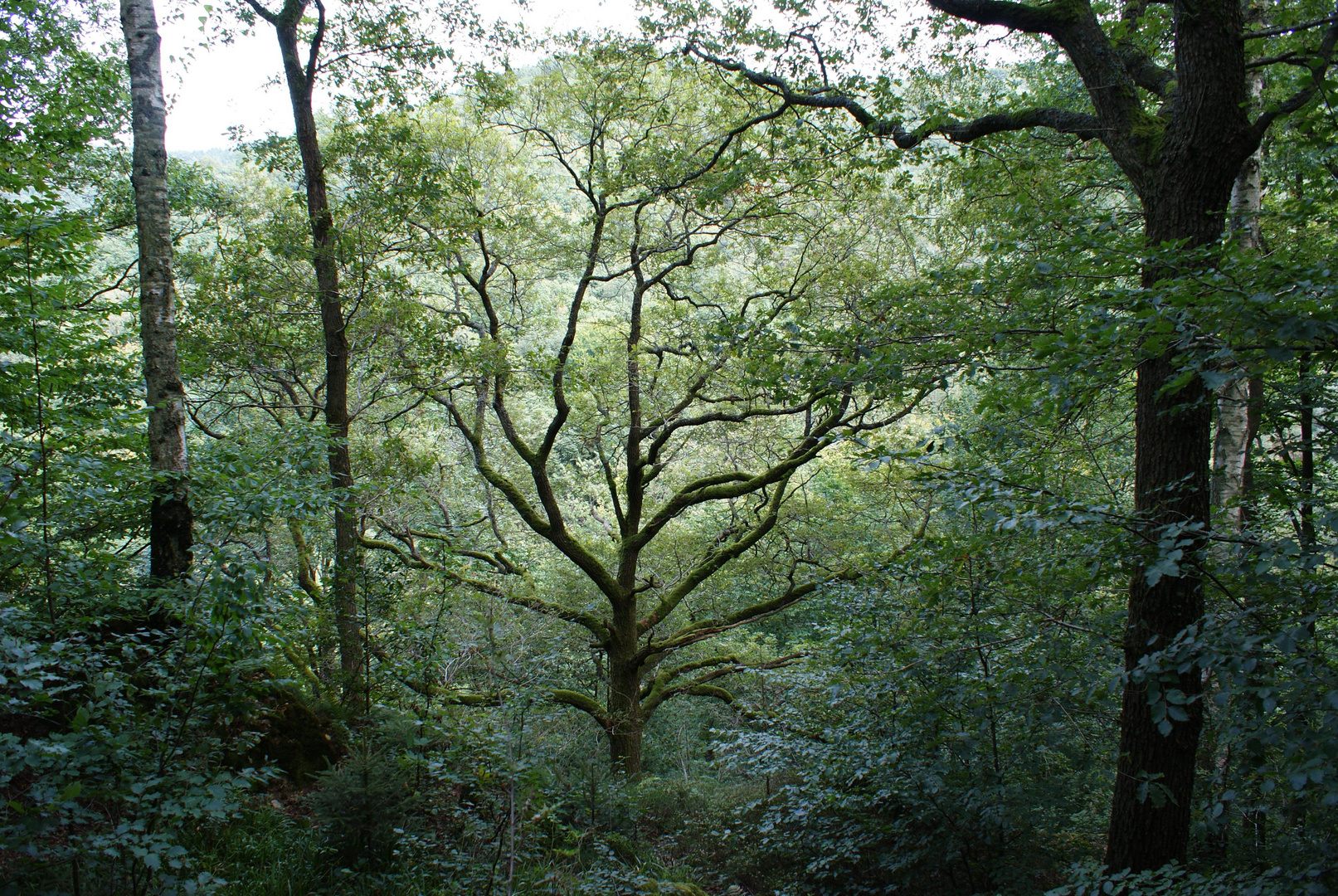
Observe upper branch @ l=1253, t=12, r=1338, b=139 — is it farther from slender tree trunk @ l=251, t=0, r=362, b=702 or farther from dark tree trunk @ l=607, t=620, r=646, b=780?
dark tree trunk @ l=607, t=620, r=646, b=780

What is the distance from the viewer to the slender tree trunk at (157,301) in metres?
4.52

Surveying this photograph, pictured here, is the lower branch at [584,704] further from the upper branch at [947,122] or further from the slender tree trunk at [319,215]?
the upper branch at [947,122]

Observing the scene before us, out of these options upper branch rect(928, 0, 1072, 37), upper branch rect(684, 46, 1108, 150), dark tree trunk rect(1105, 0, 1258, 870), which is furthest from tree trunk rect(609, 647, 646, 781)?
upper branch rect(928, 0, 1072, 37)

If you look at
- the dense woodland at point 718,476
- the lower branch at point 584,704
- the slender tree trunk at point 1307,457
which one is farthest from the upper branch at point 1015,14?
the lower branch at point 584,704

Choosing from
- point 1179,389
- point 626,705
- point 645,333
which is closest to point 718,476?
point 645,333

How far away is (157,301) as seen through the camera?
4.63 meters

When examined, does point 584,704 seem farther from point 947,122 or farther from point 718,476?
point 947,122

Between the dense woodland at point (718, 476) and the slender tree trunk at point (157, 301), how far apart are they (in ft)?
0.09

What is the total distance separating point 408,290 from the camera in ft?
Result: 25.2

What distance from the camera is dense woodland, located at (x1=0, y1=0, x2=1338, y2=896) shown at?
2619mm

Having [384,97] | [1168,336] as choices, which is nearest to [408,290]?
[384,97]

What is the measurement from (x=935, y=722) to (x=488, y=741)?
8.57 ft

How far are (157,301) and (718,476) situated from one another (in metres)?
6.91

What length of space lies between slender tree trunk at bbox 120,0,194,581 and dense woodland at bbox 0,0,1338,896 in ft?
0.09
